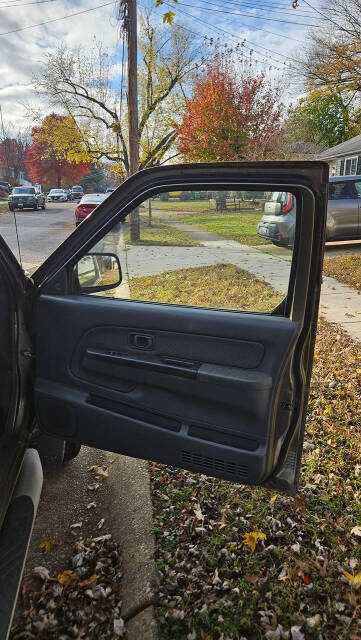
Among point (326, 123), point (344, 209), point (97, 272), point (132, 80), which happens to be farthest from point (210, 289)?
point (326, 123)

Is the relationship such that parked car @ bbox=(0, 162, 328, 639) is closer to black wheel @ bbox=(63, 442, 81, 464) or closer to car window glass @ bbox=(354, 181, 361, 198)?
black wheel @ bbox=(63, 442, 81, 464)

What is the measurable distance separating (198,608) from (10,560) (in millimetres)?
887

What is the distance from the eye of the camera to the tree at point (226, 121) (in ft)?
60.5

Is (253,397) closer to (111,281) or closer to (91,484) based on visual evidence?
(111,281)

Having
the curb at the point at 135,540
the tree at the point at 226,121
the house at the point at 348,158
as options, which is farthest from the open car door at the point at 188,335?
the house at the point at 348,158

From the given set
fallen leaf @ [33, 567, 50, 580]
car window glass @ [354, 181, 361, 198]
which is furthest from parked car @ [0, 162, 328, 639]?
car window glass @ [354, 181, 361, 198]

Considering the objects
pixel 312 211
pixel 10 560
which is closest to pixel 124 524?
pixel 10 560

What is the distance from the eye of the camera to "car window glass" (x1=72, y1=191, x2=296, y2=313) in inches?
84.3

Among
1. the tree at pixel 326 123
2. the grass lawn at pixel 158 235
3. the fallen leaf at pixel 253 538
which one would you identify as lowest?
the fallen leaf at pixel 253 538

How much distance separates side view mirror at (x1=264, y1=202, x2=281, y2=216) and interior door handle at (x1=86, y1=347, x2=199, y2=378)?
0.82 metres

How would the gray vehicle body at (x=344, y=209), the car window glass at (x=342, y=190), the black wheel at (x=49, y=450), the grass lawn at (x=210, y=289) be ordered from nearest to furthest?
the grass lawn at (x=210, y=289)
the black wheel at (x=49, y=450)
the gray vehicle body at (x=344, y=209)
the car window glass at (x=342, y=190)

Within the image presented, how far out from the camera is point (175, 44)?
17.9 metres

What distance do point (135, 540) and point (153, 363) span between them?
1.06 m

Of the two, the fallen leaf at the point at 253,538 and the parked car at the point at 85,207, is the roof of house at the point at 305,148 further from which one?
the fallen leaf at the point at 253,538
